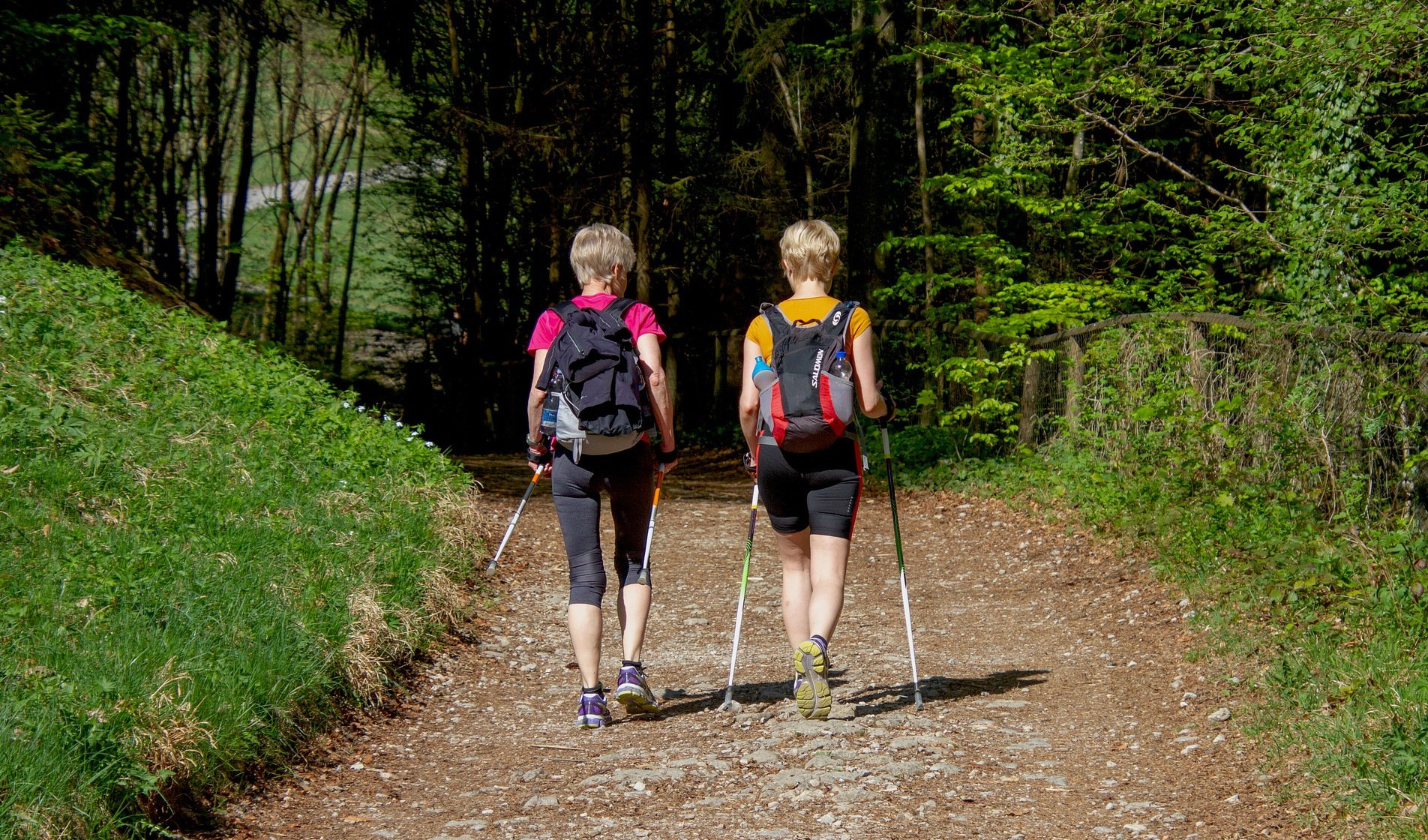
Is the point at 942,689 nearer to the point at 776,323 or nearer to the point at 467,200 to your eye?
the point at 776,323

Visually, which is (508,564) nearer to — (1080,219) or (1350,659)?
(1350,659)

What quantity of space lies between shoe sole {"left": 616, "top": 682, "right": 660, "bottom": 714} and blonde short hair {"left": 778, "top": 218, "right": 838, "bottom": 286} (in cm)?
186

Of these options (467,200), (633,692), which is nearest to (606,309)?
(633,692)

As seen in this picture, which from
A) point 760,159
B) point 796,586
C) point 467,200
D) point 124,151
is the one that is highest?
point 124,151

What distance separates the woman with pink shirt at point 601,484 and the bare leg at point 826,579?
2.40ft

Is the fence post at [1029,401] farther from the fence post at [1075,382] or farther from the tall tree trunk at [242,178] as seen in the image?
the tall tree trunk at [242,178]

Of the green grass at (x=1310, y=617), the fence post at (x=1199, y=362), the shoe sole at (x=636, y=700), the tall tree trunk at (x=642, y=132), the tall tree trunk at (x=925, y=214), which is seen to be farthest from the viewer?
the tall tree trunk at (x=642, y=132)

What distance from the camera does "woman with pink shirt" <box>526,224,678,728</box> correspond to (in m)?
4.92

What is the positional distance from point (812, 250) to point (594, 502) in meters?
1.38

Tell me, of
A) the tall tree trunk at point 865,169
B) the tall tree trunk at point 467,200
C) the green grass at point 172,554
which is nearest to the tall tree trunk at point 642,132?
the tall tree trunk at point 467,200

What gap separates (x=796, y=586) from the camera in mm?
5145

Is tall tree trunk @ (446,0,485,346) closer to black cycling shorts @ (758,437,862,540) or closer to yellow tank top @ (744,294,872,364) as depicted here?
yellow tank top @ (744,294,872,364)

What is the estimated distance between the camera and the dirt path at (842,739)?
13.1 ft

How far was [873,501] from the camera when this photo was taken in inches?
498
